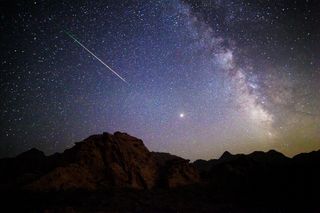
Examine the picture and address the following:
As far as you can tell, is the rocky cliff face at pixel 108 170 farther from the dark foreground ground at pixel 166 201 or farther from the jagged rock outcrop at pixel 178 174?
the dark foreground ground at pixel 166 201

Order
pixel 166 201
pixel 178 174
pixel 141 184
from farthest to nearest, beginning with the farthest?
pixel 178 174
pixel 141 184
pixel 166 201

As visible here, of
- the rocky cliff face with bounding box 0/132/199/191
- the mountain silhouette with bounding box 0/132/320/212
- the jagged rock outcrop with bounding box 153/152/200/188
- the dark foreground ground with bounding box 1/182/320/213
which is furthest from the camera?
the jagged rock outcrop with bounding box 153/152/200/188

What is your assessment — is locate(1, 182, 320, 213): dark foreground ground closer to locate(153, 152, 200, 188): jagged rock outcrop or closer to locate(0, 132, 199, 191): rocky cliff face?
locate(0, 132, 199, 191): rocky cliff face

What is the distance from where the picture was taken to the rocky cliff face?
44.8m

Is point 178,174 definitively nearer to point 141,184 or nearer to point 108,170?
point 141,184

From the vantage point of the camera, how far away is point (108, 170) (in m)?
50.3

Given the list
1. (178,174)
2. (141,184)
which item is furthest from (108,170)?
(178,174)

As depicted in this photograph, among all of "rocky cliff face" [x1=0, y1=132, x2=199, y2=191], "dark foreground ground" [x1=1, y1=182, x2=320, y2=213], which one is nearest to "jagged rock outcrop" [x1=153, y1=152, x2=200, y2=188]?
"rocky cliff face" [x1=0, y1=132, x2=199, y2=191]

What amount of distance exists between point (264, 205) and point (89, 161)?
98.8 feet

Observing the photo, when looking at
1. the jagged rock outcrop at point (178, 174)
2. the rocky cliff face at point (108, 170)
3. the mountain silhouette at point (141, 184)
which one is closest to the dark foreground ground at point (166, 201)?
the mountain silhouette at point (141, 184)

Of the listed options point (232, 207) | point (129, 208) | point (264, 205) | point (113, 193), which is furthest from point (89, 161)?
point (264, 205)

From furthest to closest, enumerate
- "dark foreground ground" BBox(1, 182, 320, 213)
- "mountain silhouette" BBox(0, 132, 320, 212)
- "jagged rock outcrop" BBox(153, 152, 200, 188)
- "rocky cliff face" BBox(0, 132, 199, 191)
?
"jagged rock outcrop" BBox(153, 152, 200, 188)
"rocky cliff face" BBox(0, 132, 199, 191)
"mountain silhouette" BBox(0, 132, 320, 212)
"dark foreground ground" BBox(1, 182, 320, 213)

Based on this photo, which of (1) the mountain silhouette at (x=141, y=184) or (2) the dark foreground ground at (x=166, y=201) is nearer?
(2) the dark foreground ground at (x=166, y=201)

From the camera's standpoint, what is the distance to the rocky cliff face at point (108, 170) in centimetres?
4475
